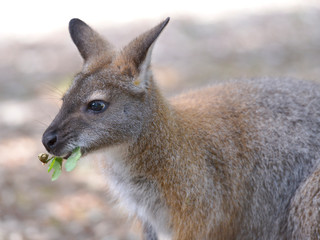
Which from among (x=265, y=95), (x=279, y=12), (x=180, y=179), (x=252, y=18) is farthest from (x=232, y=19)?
(x=180, y=179)

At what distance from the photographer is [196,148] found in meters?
4.30

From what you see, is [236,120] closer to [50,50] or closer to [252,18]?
[50,50]

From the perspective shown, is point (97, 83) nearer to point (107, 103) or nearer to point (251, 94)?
point (107, 103)

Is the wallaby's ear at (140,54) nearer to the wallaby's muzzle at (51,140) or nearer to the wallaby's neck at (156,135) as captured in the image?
the wallaby's neck at (156,135)

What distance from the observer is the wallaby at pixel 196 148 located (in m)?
3.97

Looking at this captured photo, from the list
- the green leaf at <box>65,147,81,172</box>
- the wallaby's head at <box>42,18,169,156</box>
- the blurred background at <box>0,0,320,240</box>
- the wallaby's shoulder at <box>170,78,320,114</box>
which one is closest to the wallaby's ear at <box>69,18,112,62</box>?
the wallaby's head at <box>42,18,169,156</box>

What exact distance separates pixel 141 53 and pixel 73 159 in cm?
97

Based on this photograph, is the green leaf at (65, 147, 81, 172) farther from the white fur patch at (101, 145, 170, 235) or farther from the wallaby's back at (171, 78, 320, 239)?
the wallaby's back at (171, 78, 320, 239)

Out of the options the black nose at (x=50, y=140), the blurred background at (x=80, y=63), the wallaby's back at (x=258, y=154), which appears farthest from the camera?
the blurred background at (x=80, y=63)

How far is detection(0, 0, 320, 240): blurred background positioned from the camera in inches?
232

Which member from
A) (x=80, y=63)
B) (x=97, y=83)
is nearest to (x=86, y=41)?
(x=97, y=83)

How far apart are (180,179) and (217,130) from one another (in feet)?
1.85

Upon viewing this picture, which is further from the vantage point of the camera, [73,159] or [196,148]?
[196,148]

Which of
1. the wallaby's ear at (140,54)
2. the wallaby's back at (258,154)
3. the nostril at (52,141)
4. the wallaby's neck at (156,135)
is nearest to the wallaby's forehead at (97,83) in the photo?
the wallaby's ear at (140,54)
